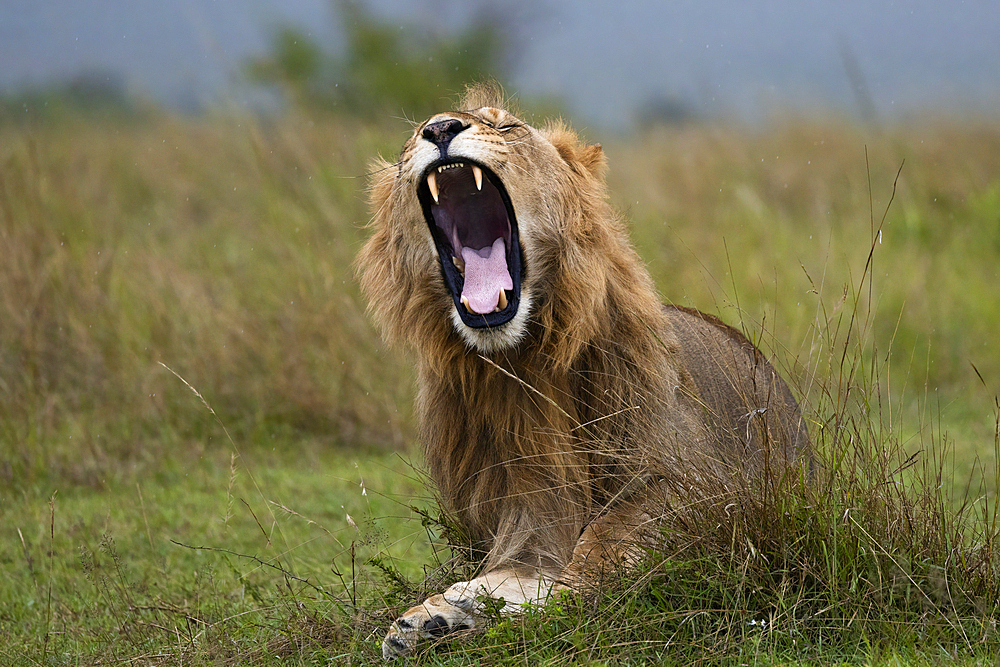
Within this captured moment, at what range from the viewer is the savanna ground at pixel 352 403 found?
3471 millimetres

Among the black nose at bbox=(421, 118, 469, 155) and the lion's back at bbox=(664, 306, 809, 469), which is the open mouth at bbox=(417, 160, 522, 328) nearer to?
the black nose at bbox=(421, 118, 469, 155)

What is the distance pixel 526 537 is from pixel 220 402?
443 cm

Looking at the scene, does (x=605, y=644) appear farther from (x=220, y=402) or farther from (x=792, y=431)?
(x=220, y=402)

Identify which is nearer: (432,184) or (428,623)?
(428,623)

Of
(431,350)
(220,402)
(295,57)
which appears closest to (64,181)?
(220,402)

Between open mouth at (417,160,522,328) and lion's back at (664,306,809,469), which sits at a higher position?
open mouth at (417,160,522,328)

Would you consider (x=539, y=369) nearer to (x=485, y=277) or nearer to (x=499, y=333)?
(x=499, y=333)

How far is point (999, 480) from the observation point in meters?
3.92

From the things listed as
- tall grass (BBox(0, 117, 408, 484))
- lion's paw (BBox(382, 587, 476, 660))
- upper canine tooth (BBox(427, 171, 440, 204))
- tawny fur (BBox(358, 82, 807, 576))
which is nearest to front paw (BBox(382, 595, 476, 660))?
lion's paw (BBox(382, 587, 476, 660))

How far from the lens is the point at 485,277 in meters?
3.89

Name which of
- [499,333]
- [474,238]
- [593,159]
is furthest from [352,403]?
[499,333]

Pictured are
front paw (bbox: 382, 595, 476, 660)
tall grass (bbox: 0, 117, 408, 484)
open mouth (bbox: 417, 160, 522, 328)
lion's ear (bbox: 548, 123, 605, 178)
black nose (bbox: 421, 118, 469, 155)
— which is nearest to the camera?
front paw (bbox: 382, 595, 476, 660)

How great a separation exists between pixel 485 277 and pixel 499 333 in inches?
10.1

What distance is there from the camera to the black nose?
3645mm
